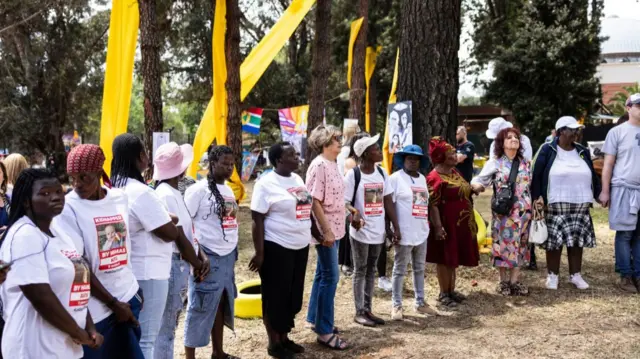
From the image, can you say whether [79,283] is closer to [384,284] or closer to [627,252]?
[384,284]

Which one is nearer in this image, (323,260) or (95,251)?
(95,251)

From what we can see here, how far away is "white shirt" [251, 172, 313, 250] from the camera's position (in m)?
4.29

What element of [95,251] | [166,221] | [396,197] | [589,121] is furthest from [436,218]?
[589,121]

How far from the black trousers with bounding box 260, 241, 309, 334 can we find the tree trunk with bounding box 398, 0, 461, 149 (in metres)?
3.17

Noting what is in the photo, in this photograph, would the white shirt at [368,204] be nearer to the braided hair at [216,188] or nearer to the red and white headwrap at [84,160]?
the braided hair at [216,188]

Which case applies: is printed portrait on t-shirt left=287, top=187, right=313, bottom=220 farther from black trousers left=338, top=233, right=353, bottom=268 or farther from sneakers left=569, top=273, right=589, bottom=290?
sneakers left=569, top=273, right=589, bottom=290

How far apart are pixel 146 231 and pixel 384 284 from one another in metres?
3.88

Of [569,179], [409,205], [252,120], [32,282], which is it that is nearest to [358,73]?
[252,120]

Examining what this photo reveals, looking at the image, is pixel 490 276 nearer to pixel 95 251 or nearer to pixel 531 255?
pixel 531 255

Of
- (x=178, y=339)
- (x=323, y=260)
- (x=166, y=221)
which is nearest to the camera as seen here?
(x=166, y=221)

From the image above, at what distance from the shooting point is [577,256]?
6.55m

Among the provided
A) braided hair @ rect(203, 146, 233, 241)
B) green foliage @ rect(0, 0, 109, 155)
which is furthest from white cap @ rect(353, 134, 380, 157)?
green foliage @ rect(0, 0, 109, 155)

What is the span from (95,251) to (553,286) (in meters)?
5.28

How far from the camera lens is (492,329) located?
5184 mm
